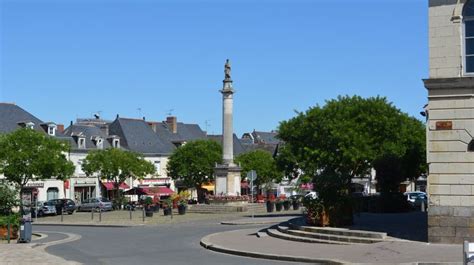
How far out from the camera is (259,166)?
80.4m

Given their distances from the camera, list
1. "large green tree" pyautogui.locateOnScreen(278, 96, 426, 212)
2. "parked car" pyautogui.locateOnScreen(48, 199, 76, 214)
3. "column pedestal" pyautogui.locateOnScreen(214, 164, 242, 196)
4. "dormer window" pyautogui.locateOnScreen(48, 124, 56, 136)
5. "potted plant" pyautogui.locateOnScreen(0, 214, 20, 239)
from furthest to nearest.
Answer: "dormer window" pyautogui.locateOnScreen(48, 124, 56, 136)
"parked car" pyautogui.locateOnScreen(48, 199, 76, 214)
"column pedestal" pyautogui.locateOnScreen(214, 164, 242, 196)
"large green tree" pyautogui.locateOnScreen(278, 96, 426, 212)
"potted plant" pyautogui.locateOnScreen(0, 214, 20, 239)

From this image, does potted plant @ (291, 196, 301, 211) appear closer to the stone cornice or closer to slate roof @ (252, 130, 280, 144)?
the stone cornice

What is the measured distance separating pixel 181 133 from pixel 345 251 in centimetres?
7232

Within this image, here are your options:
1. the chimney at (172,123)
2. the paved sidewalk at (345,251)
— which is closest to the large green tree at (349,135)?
the paved sidewalk at (345,251)

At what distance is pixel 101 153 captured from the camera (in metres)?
68.5

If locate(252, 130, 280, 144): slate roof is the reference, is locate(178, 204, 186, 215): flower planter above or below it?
below

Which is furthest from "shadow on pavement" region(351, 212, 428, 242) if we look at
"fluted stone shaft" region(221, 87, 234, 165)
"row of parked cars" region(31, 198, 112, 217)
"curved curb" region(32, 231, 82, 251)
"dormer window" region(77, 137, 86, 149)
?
"dormer window" region(77, 137, 86, 149)

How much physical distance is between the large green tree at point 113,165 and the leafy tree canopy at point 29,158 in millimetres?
14374

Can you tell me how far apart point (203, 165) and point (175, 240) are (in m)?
47.0

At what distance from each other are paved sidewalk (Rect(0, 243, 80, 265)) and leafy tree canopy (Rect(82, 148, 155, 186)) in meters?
43.4

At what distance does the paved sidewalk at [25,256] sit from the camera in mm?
19084

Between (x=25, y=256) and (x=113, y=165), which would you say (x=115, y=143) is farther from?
(x=25, y=256)

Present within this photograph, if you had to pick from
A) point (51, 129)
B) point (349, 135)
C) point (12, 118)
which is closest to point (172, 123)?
point (51, 129)

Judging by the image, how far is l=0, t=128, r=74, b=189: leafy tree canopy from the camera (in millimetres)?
51094
